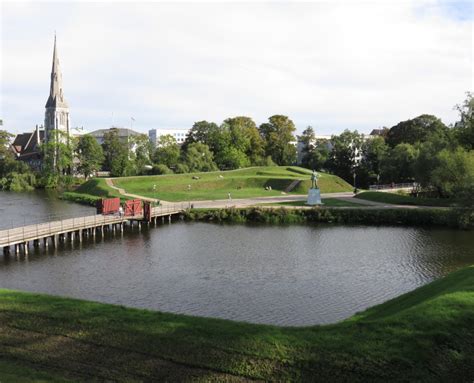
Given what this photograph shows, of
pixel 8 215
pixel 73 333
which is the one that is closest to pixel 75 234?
pixel 8 215

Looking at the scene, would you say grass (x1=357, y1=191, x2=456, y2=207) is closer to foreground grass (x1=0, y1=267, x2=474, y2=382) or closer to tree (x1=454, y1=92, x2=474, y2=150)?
tree (x1=454, y1=92, x2=474, y2=150)

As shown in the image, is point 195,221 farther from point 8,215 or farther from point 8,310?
point 8,310

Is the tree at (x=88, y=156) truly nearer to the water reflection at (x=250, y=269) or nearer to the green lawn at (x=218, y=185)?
the green lawn at (x=218, y=185)

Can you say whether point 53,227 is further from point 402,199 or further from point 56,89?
point 56,89

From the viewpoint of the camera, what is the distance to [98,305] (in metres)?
18.2

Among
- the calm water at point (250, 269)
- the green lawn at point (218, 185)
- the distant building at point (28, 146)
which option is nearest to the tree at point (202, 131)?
the green lawn at point (218, 185)

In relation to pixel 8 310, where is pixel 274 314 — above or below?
below

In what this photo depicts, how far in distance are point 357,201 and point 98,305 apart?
4777 cm

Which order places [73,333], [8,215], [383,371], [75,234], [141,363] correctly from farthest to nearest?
[8,215]
[75,234]
[73,333]
[141,363]
[383,371]

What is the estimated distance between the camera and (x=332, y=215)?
2030 inches

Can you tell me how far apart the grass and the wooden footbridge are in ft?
83.7

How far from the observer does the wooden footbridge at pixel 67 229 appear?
3562 centimetres

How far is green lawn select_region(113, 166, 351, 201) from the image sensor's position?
233ft

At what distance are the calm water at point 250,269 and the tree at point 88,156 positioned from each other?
65.4 m
